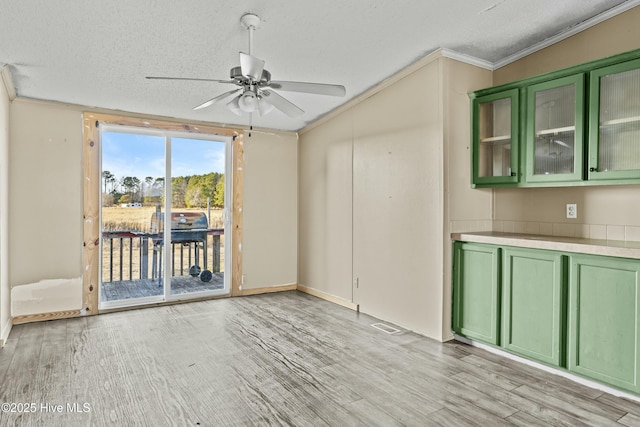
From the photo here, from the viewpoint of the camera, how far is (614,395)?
240 centimetres

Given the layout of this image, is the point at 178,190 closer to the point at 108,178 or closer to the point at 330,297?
the point at 108,178

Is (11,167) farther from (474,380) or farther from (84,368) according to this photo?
(474,380)

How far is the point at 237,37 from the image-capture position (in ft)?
9.27

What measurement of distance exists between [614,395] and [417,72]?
2.99 metres

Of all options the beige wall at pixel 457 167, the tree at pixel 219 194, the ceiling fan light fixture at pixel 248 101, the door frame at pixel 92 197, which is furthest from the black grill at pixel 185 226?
the beige wall at pixel 457 167

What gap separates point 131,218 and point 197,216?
2.69ft

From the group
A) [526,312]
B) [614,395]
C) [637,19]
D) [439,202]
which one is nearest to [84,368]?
[439,202]

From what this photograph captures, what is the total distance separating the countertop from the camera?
2321 mm

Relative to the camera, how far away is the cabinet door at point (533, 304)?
2.67 meters

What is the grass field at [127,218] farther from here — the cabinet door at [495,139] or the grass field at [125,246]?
the cabinet door at [495,139]

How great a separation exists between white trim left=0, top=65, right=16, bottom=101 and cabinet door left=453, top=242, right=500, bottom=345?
4352 millimetres

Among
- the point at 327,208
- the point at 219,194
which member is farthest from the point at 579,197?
the point at 219,194

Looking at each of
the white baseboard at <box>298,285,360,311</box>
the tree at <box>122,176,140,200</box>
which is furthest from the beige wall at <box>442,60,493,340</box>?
the tree at <box>122,176,140,200</box>

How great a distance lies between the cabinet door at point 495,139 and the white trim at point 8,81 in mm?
4271
